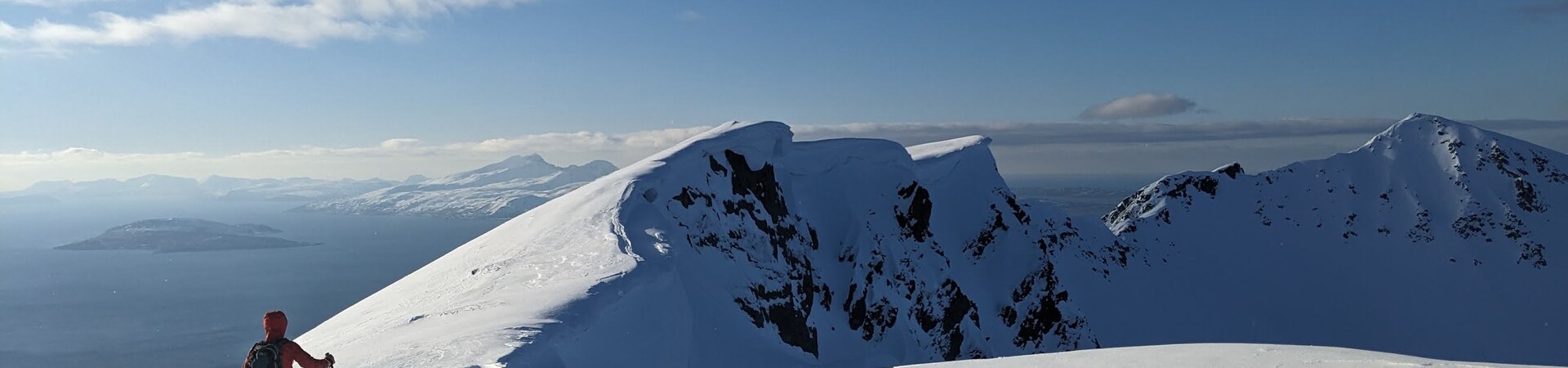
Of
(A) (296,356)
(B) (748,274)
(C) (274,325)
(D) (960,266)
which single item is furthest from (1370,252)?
(C) (274,325)

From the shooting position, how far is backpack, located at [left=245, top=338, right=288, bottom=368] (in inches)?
454

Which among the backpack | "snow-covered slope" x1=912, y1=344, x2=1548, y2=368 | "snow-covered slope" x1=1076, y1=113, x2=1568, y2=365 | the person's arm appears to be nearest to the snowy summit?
"snow-covered slope" x1=912, y1=344, x2=1548, y2=368

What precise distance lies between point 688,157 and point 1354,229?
16102 cm

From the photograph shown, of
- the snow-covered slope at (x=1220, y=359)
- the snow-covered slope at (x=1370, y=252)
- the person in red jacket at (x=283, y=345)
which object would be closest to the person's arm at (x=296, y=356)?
the person in red jacket at (x=283, y=345)

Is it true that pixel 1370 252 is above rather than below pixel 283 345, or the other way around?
below

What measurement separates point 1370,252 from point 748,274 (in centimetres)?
15789

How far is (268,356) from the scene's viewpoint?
11641 mm

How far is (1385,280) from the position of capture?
461ft

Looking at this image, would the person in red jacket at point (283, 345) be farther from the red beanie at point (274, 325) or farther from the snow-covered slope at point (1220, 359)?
the snow-covered slope at point (1220, 359)

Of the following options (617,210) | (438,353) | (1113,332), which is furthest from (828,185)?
(1113,332)

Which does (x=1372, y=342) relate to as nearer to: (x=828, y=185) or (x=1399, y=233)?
(x=1399, y=233)

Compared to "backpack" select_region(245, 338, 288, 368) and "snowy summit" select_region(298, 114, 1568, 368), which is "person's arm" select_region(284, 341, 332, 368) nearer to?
"backpack" select_region(245, 338, 288, 368)

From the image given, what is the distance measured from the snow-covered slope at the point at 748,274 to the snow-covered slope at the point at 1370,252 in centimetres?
3299

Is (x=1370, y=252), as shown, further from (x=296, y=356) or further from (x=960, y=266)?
(x=296, y=356)
